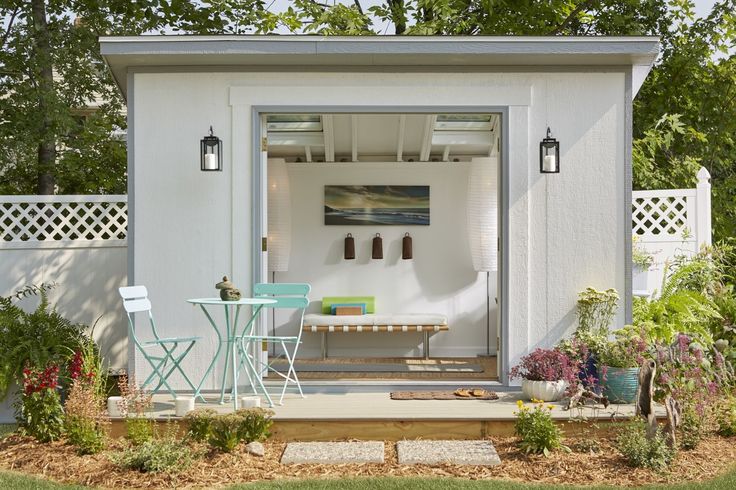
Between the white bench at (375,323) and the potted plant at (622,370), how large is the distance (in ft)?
9.46

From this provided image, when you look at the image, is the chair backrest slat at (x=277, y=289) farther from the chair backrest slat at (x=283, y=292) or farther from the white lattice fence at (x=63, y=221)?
the white lattice fence at (x=63, y=221)

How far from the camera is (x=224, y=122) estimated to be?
6.80 m

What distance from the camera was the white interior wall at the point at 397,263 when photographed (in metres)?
9.56

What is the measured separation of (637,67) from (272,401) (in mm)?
3912

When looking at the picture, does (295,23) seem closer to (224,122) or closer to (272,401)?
(224,122)

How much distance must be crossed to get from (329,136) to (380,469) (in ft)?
14.7

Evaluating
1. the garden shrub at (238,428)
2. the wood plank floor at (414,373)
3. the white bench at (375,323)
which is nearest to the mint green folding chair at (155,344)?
the garden shrub at (238,428)

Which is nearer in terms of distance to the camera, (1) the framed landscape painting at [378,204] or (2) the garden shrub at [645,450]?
(2) the garden shrub at [645,450]

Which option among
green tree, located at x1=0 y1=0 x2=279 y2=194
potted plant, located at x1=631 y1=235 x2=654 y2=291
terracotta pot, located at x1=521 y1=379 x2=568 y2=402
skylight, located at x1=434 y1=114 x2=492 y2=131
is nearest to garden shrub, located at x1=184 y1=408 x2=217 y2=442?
terracotta pot, located at x1=521 y1=379 x2=568 y2=402

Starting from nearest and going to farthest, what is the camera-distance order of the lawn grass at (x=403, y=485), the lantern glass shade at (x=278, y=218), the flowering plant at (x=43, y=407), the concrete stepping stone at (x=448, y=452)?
the lawn grass at (x=403, y=485), the concrete stepping stone at (x=448, y=452), the flowering plant at (x=43, y=407), the lantern glass shade at (x=278, y=218)

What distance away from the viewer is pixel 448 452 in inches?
209

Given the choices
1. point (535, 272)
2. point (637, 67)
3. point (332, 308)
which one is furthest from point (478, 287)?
point (637, 67)

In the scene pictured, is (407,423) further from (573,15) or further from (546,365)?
(573,15)

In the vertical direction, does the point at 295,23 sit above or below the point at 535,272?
above
